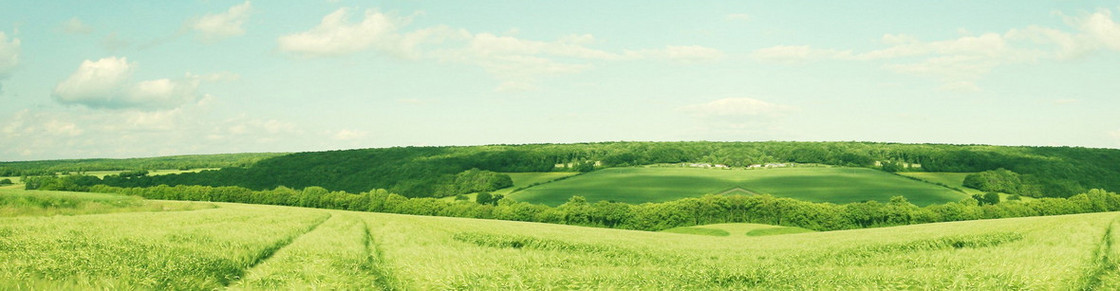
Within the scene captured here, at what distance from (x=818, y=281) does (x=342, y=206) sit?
405 ft

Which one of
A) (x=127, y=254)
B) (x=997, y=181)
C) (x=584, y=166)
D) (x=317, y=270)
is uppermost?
(x=127, y=254)

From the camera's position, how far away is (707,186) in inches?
3526

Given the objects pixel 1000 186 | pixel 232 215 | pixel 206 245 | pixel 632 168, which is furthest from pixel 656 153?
pixel 206 245

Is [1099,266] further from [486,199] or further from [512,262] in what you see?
[486,199]

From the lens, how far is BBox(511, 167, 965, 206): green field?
9257 centimetres

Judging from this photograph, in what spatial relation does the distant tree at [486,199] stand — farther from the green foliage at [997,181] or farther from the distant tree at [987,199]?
the green foliage at [997,181]

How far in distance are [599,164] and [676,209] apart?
248ft

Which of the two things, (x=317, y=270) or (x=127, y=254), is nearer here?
(x=317, y=270)

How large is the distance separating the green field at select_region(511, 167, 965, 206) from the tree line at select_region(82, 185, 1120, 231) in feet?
23.6

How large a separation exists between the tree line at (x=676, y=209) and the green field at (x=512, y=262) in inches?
796

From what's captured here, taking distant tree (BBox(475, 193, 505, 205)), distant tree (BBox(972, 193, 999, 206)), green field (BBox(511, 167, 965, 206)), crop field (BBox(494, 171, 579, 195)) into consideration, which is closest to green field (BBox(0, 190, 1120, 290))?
green field (BBox(511, 167, 965, 206))

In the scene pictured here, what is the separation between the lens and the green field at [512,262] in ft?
32.9

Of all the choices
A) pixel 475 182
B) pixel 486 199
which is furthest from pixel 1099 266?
pixel 475 182

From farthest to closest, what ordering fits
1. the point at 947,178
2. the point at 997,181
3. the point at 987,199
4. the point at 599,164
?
1. the point at 599,164
2. the point at 947,178
3. the point at 997,181
4. the point at 987,199
